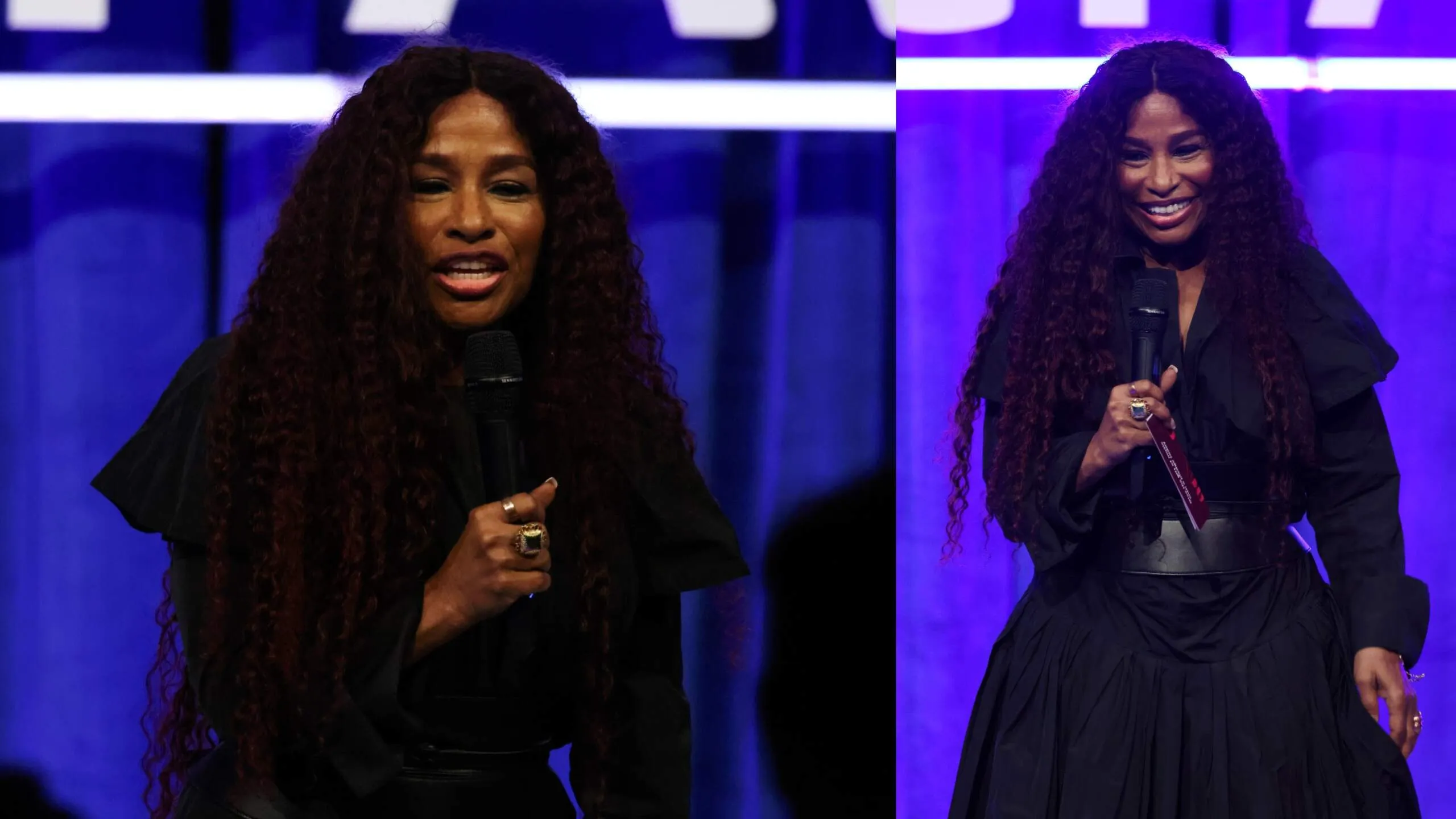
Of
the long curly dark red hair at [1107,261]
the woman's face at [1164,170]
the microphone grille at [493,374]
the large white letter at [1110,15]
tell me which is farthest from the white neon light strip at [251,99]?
the microphone grille at [493,374]

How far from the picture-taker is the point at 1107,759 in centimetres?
226

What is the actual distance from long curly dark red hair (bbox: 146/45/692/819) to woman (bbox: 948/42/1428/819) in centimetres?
71

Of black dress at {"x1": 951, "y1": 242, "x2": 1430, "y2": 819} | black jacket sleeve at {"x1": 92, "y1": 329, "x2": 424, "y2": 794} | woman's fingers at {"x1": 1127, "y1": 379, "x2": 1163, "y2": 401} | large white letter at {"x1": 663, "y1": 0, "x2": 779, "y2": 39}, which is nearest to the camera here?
black jacket sleeve at {"x1": 92, "y1": 329, "x2": 424, "y2": 794}

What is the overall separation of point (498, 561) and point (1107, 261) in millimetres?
1340

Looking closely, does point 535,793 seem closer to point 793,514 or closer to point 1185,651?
point 1185,651

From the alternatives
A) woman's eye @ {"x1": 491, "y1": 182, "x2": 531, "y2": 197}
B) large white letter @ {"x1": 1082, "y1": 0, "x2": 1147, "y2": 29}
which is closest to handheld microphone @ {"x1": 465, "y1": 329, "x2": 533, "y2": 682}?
woman's eye @ {"x1": 491, "y1": 182, "x2": 531, "y2": 197}

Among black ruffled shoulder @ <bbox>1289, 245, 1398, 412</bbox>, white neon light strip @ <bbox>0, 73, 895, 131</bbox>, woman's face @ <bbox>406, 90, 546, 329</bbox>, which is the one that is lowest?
black ruffled shoulder @ <bbox>1289, 245, 1398, 412</bbox>

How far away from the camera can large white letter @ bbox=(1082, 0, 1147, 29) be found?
3113 mm

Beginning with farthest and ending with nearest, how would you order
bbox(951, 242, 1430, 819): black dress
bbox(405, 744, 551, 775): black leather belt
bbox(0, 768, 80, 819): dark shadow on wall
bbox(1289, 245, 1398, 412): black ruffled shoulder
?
bbox(0, 768, 80, 819): dark shadow on wall
bbox(1289, 245, 1398, 412): black ruffled shoulder
bbox(951, 242, 1430, 819): black dress
bbox(405, 744, 551, 775): black leather belt

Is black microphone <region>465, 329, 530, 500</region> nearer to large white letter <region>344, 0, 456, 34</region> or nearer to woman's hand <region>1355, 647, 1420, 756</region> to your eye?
woman's hand <region>1355, 647, 1420, 756</region>

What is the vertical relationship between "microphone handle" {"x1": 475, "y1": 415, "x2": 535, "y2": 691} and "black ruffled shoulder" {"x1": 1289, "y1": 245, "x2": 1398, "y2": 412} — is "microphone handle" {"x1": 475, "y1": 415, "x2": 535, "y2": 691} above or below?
below

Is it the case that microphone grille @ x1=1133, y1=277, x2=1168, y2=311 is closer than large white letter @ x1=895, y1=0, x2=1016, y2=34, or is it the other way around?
microphone grille @ x1=1133, y1=277, x2=1168, y2=311

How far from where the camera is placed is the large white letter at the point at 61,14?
312cm

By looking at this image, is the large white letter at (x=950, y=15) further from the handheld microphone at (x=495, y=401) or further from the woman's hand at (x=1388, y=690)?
the handheld microphone at (x=495, y=401)
